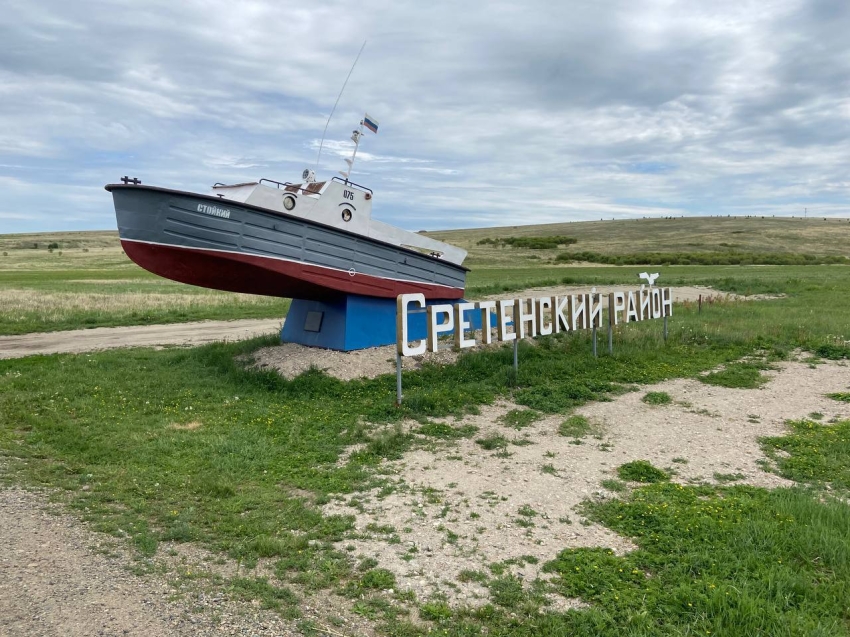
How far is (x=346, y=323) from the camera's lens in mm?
13047

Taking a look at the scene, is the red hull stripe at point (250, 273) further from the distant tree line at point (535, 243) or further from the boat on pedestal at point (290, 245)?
the distant tree line at point (535, 243)

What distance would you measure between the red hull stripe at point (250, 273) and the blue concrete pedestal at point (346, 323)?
12.1 inches

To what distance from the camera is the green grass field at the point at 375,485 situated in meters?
4.43

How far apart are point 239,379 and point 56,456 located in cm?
445

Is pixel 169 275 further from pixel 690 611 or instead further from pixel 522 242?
pixel 522 242

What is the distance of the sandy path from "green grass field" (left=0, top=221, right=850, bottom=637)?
8.96 feet

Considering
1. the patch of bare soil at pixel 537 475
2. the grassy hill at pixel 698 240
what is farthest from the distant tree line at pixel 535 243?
the patch of bare soil at pixel 537 475

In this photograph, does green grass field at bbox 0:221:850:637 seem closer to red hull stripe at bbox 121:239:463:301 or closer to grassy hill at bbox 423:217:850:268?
red hull stripe at bbox 121:239:463:301

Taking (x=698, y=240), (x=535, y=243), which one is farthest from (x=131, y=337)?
(x=698, y=240)

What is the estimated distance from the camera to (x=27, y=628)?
13.2 feet

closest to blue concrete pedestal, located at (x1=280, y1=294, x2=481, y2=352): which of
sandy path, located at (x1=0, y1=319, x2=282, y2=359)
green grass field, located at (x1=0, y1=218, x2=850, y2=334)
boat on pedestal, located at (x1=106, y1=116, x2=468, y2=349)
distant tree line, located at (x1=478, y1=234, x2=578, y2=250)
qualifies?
boat on pedestal, located at (x1=106, y1=116, x2=468, y2=349)

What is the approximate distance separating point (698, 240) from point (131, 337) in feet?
256

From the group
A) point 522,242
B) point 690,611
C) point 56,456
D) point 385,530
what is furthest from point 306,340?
point 522,242

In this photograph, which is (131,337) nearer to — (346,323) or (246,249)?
(346,323)
